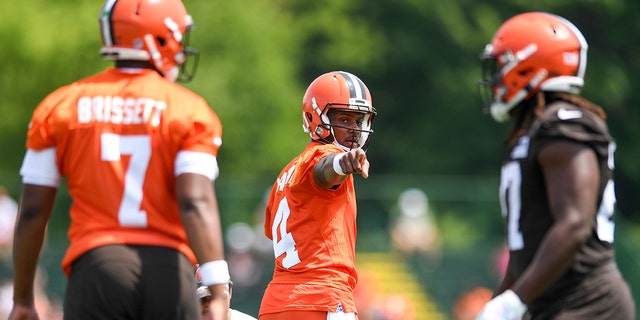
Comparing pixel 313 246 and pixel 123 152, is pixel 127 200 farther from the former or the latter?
pixel 313 246

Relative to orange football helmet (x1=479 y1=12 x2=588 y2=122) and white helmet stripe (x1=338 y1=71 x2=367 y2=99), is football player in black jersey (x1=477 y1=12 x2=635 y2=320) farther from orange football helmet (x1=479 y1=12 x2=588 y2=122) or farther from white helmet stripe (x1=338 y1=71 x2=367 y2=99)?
white helmet stripe (x1=338 y1=71 x2=367 y2=99)

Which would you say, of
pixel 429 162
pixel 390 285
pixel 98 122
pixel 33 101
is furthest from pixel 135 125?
pixel 429 162

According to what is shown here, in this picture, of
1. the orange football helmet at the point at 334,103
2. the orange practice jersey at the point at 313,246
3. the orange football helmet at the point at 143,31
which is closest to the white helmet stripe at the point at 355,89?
the orange football helmet at the point at 334,103

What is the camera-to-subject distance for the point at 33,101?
82.6 feet

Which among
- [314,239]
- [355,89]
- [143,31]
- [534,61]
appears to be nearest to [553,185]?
[534,61]

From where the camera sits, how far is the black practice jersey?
5.30m

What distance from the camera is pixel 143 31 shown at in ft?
18.1

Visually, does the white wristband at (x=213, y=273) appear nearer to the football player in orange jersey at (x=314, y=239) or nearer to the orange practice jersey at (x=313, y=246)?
the football player in orange jersey at (x=314, y=239)

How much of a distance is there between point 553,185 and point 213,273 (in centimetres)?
143

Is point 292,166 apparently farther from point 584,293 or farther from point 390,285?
point 390,285

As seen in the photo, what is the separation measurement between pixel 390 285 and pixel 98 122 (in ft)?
56.3

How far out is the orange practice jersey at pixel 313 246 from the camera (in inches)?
255

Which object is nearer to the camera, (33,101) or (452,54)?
(33,101)

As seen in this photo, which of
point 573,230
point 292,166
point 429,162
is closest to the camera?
point 573,230
